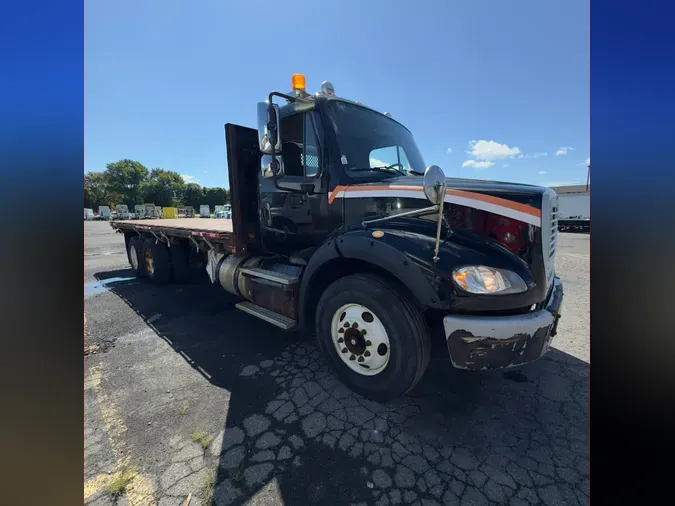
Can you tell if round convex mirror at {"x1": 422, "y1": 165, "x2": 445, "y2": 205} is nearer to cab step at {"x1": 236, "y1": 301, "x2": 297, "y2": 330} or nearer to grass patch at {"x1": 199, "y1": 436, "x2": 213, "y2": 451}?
cab step at {"x1": 236, "y1": 301, "x2": 297, "y2": 330}

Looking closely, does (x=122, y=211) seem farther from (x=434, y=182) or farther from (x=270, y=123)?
(x=434, y=182)

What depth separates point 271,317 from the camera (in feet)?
11.5

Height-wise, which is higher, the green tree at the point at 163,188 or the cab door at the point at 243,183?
the green tree at the point at 163,188

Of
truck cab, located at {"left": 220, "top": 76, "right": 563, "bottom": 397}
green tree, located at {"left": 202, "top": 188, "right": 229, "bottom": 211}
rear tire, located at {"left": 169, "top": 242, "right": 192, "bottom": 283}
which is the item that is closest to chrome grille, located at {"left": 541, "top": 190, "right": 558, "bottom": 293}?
truck cab, located at {"left": 220, "top": 76, "right": 563, "bottom": 397}

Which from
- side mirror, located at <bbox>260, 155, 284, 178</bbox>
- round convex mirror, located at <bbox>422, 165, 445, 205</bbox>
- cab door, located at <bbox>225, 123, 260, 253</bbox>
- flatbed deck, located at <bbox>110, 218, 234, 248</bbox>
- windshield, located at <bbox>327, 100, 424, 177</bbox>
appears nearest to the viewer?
round convex mirror, located at <bbox>422, 165, 445, 205</bbox>

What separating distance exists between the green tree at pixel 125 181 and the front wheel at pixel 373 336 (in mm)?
71213

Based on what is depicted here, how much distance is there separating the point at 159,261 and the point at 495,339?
679 cm

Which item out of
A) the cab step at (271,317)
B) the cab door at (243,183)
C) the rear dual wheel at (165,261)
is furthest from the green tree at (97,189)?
the cab step at (271,317)

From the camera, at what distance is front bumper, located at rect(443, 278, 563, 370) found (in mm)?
2002

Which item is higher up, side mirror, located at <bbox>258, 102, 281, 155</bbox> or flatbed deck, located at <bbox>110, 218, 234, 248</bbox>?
side mirror, located at <bbox>258, 102, 281, 155</bbox>

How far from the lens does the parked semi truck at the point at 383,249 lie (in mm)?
2080

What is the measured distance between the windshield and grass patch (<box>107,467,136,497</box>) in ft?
9.57

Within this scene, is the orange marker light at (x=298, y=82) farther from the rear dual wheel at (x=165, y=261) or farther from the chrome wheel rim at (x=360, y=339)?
the rear dual wheel at (x=165, y=261)
